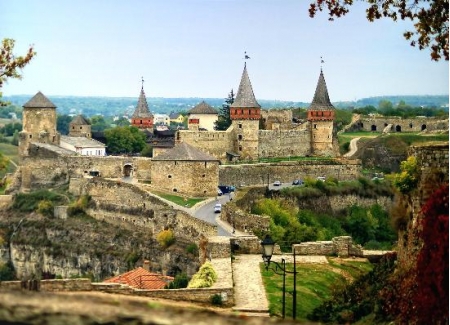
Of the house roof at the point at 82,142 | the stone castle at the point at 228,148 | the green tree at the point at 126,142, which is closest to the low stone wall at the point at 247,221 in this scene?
the stone castle at the point at 228,148

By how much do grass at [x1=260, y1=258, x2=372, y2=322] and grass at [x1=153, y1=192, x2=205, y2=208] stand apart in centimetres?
1894

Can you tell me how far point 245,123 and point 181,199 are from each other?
1119cm

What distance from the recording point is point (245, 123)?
177 feet

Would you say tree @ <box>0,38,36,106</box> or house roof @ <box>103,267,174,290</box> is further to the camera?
house roof @ <box>103,267,174,290</box>

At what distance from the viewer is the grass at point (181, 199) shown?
4272cm

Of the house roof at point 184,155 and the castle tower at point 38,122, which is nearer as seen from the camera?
the house roof at point 184,155

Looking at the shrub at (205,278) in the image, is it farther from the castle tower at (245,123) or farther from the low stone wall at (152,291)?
the castle tower at (245,123)

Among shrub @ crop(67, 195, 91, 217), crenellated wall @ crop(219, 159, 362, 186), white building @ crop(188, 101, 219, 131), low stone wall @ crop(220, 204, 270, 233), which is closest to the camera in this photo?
low stone wall @ crop(220, 204, 270, 233)

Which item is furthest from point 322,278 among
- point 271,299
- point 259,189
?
point 259,189

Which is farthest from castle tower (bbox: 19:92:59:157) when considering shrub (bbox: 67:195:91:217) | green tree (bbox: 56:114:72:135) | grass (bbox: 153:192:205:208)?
green tree (bbox: 56:114:72:135)

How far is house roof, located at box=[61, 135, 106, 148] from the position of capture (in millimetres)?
57562

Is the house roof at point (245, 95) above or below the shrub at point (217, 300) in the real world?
above

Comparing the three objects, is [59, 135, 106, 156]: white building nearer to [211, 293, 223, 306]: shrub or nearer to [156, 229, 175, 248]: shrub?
[156, 229, 175, 248]: shrub

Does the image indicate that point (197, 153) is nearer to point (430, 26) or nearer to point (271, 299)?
point (271, 299)
